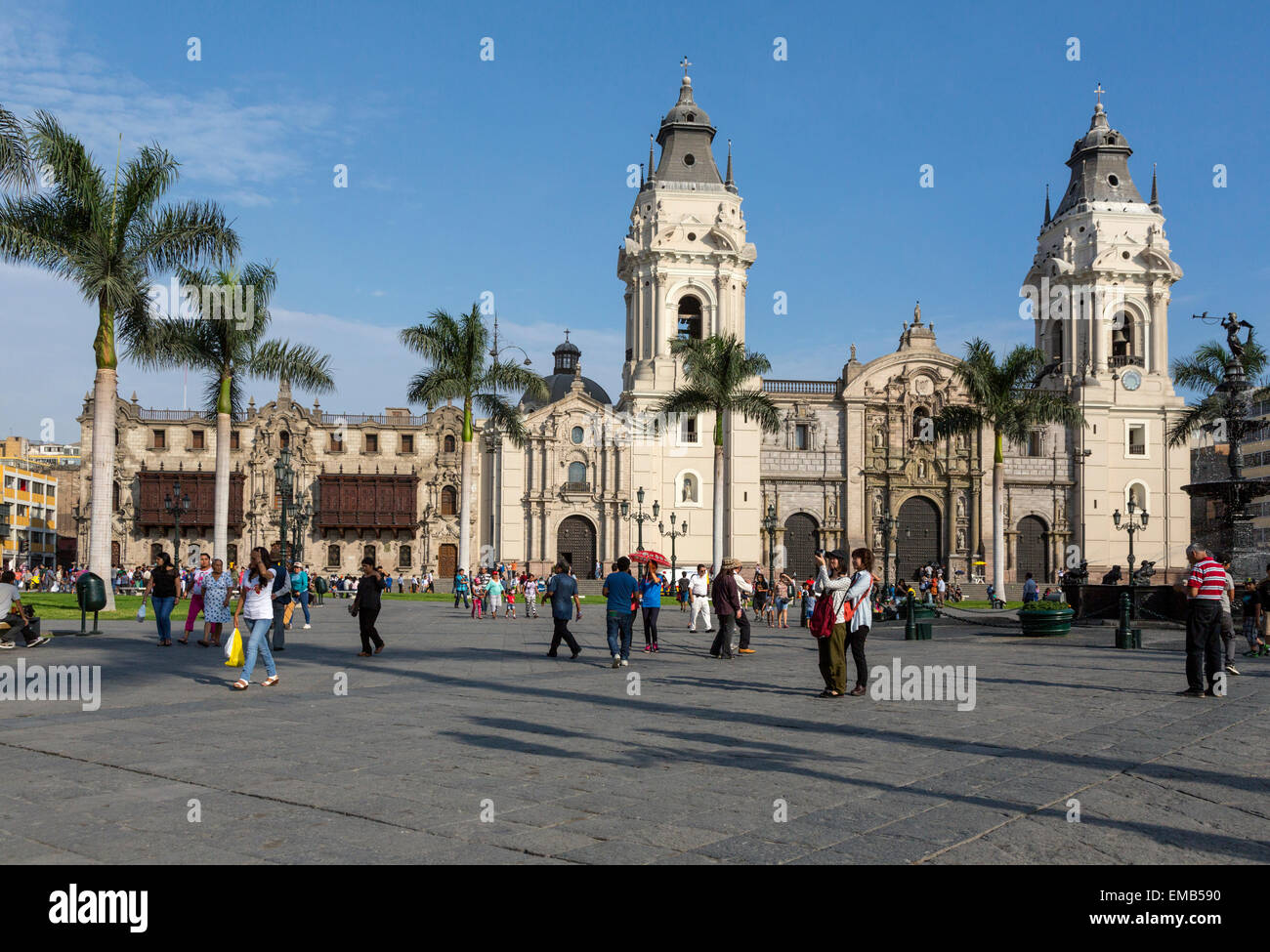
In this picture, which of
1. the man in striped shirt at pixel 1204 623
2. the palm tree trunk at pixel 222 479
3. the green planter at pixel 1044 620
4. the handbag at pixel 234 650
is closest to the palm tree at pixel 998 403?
the green planter at pixel 1044 620

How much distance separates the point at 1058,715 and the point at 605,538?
43489mm

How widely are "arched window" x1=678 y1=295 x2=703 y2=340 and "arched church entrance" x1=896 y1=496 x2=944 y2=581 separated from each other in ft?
46.2

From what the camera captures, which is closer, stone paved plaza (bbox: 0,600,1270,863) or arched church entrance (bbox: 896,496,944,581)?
stone paved plaza (bbox: 0,600,1270,863)

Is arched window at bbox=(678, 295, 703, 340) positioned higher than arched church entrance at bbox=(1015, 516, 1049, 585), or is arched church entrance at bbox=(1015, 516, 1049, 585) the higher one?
arched window at bbox=(678, 295, 703, 340)

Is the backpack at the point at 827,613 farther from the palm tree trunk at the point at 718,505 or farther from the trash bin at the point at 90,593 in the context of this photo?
the palm tree trunk at the point at 718,505

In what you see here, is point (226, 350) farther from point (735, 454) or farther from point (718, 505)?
point (735, 454)

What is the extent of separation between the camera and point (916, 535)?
54.8 metres

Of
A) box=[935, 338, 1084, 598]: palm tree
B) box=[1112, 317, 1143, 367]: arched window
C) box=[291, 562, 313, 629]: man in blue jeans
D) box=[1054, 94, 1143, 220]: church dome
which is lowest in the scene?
box=[291, 562, 313, 629]: man in blue jeans

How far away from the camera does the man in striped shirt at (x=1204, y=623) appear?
10992 mm

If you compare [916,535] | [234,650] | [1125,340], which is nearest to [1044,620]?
[234,650]

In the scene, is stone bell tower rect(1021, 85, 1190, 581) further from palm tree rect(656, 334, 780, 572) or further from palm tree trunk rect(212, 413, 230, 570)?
palm tree trunk rect(212, 413, 230, 570)

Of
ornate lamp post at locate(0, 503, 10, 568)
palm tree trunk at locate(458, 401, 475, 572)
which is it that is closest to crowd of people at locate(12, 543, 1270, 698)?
palm tree trunk at locate(458, 401, 475, 572)

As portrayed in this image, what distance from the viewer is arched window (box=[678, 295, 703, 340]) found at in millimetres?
52656
